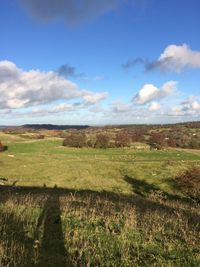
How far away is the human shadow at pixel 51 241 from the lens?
25.8 ft

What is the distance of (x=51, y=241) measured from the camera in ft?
30.4

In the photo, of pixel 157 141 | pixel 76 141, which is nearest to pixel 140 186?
pixel 76 141

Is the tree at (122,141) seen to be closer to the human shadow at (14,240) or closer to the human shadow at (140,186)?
the human shadow at (140,186)

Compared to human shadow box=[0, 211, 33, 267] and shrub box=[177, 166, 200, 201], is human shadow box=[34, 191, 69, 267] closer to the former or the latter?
human shadow box=[0, 211, 33, 267]

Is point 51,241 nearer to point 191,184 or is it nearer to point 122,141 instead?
point 191,184

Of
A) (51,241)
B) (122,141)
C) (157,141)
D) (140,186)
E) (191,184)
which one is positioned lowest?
(140,186)

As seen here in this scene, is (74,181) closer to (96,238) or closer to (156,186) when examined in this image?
(156,186)

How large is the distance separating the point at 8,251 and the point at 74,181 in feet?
130

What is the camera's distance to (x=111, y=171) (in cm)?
5784

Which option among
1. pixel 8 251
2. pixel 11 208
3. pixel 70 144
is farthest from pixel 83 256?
pixel 70 144

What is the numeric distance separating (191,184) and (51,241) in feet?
104

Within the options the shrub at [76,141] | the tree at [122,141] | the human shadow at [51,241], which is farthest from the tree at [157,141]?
the human shadow at [51,241]

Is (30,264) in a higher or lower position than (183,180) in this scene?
higher

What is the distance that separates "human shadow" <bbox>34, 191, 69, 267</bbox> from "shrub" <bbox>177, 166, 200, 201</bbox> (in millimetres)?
27536
